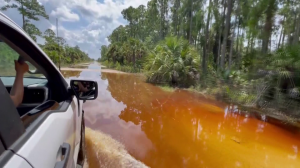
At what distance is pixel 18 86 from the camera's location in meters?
1.17

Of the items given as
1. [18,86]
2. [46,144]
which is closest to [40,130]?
[46,144]

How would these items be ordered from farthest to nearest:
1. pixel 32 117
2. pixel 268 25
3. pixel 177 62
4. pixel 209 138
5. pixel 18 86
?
1. pixel 177 62
2. pixel 268 25
3. pixel 209 138
4. pixel 18 86
5. pixel 32 117

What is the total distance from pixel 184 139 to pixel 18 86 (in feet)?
12.6

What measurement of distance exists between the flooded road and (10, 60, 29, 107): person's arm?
2.21 metres

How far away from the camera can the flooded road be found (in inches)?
131

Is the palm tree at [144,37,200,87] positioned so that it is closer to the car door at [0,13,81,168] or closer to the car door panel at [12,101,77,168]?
the car door at [0,13,81,168]

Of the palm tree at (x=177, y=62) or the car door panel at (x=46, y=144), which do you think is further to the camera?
the palm tree at (x=177, y=62)

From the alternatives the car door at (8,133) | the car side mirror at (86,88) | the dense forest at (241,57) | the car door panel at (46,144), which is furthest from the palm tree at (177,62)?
the car door at (8,133)

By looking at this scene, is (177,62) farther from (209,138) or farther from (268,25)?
(209,138)

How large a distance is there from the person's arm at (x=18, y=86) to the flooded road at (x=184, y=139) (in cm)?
221

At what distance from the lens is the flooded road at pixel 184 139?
3.34 metres

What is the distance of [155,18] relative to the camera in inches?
1133

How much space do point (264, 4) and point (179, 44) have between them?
17.0 ft

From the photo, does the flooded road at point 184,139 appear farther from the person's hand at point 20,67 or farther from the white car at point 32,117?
the person's hand at point 20,67
